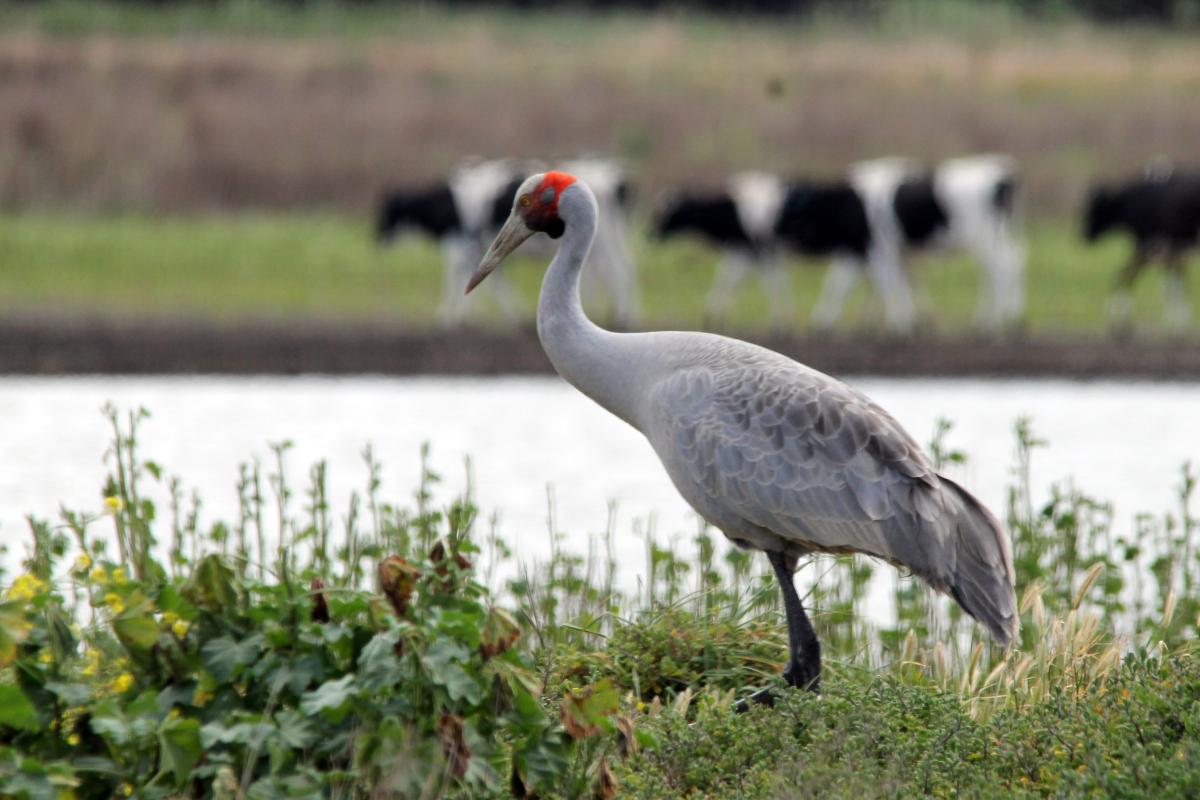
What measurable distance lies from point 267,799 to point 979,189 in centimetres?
1536

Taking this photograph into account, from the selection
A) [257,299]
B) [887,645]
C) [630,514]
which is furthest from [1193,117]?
[887,645]

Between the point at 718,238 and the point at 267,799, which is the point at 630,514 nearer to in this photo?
the point at 267,799

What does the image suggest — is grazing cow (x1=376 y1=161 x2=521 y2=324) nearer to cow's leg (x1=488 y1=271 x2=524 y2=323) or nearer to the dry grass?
cow's leg (x1=488 y1=271 x2=524 y2=323)

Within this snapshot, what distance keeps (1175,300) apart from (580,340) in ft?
44.7

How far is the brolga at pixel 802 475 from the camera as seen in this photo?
4840 millimetres

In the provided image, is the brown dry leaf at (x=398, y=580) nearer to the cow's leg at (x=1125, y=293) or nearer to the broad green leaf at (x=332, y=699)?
the broad green leaf at (x=332, y=699)

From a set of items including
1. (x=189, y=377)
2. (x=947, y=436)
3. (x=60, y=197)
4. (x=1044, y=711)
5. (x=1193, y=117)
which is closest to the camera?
(x=1044, y=711)

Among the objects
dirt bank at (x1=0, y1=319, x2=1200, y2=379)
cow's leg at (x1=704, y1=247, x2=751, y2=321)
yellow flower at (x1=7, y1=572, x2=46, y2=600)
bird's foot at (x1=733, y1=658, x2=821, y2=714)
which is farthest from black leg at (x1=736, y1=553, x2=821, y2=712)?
cow's leg at (x1=704, y1=247, x2=751, y2=321)

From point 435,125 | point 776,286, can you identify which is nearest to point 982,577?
point 776,286

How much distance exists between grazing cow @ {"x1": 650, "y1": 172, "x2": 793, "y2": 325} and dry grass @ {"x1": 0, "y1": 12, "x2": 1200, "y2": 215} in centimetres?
406

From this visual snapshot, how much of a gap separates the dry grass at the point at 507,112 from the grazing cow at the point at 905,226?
14.5ft

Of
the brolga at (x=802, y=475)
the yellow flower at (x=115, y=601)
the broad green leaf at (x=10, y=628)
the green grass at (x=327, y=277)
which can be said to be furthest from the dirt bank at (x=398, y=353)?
the broad green leaf at (x=10, y=628)

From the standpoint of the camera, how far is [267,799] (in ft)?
12.0

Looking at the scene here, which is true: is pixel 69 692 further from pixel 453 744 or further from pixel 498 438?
pixel 498 438
